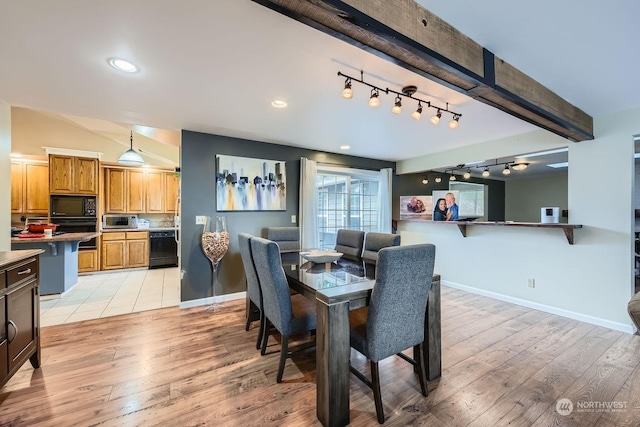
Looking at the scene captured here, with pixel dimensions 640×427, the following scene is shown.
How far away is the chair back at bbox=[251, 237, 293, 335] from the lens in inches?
73.9

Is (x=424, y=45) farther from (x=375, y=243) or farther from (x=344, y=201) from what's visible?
(x=344, y=201)

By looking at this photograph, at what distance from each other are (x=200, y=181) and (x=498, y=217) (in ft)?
28.1

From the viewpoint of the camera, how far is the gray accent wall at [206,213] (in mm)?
3545

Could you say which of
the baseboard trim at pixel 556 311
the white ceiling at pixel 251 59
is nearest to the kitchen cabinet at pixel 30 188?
the white ceiling at pixel 251 59

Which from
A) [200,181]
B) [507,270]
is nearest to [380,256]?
[200,181]

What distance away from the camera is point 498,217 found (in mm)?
8188

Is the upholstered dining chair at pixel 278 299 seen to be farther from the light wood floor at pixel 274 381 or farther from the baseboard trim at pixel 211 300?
the baseboard trim at pixel 211 300

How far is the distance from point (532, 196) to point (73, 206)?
11.4 meters

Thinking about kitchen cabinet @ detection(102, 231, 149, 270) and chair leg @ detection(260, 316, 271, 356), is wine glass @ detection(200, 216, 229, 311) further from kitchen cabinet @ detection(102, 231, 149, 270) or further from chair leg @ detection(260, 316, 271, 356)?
kitchen cabinet @ detection(102, 231, 149, 270)

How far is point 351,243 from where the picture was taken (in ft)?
11.0

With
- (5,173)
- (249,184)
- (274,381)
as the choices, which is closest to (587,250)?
(274,381)

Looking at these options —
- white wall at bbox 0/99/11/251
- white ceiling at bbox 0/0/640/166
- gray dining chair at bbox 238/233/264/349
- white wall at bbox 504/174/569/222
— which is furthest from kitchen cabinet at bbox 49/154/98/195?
white wall at bbox 504/174/569/222

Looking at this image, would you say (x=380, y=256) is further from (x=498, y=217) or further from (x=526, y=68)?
(x=498, y=217)

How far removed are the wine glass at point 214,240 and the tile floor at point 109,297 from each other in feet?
2.68
